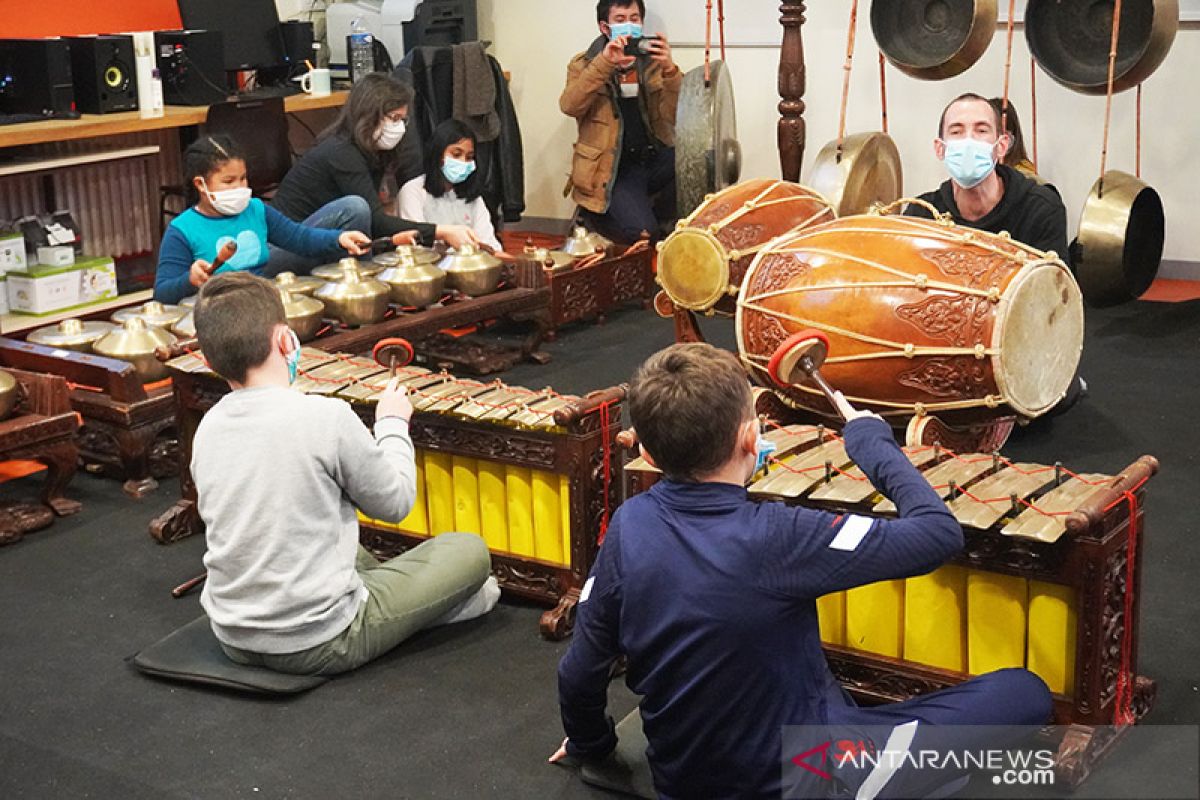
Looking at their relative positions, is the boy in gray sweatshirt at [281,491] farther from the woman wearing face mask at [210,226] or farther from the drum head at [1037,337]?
the woman wearing face mask at [210,226]

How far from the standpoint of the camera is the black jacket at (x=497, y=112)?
5859mm

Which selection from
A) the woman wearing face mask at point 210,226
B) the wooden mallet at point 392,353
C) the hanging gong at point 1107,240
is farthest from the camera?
the hanging gong at point 1107,240

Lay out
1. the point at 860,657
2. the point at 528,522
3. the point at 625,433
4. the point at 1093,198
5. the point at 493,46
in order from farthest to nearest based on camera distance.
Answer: the point at 493,46
the point at 1093,198
the point at 528,522
the point at 625,433
the point at 860,657

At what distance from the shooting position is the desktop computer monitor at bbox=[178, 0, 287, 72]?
18.8ft

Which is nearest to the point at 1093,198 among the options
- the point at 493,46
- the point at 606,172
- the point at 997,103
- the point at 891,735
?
the point at 997,103

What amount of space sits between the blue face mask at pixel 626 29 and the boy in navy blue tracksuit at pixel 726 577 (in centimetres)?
404

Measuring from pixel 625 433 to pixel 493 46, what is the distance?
4787 mm

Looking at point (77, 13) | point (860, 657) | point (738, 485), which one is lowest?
point (860, 657)

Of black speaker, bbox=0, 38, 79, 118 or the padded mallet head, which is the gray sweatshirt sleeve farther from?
black speaker, bbox=0, 38, 79, 118

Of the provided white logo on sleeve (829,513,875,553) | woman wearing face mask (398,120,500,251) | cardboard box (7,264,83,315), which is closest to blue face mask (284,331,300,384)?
white logo on sleeve (829,513,875,553)

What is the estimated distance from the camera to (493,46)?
23.1ft

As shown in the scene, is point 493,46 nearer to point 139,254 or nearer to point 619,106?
point 619,106

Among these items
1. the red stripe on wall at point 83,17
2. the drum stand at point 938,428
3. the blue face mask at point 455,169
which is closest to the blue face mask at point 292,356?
the drum stand at point 938,428

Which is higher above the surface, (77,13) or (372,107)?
(77,13)
